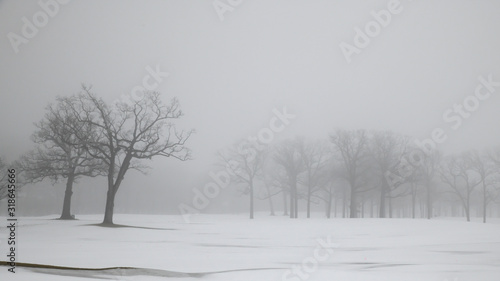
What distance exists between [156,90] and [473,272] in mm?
30041

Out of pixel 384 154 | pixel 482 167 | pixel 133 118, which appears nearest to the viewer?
pixel 133 118

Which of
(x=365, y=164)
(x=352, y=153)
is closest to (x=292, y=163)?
(x=352, y=153)

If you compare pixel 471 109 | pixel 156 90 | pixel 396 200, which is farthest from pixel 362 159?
pixel 156 90

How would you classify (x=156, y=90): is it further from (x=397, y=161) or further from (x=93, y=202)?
(x=93, y=202)

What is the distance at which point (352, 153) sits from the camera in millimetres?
56312

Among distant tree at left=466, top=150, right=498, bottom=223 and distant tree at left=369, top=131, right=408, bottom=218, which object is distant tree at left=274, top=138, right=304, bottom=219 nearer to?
distant tree at left=369, top=131, right=408, bottom=218

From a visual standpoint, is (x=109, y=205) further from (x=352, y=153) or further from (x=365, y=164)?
(x=365, y=164)

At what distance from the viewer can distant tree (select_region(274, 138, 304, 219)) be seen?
58750 mm

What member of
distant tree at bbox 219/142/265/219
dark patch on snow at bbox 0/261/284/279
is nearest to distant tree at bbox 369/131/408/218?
distant tree at bbox 219/142/265/219

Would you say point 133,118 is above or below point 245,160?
above

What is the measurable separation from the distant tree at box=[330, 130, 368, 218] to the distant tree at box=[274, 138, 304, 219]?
6.61 meters

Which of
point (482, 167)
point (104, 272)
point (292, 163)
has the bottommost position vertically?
point (104, 272)

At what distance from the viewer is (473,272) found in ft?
37.7

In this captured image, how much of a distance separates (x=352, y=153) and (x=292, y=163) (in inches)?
369
